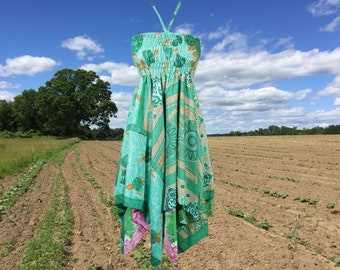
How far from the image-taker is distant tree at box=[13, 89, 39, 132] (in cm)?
6625

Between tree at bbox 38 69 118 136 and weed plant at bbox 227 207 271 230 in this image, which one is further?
tree at bbox 38 69 118 136

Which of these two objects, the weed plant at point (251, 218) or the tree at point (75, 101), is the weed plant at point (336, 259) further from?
the tree at point (75, 101)

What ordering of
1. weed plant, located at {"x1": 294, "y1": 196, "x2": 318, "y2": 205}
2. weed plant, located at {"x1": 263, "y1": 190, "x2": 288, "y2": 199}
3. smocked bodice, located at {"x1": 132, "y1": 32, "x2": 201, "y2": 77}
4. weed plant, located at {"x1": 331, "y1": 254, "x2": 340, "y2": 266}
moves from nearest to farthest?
smocked bodice, located at {"x1": 132, "y1": 32, "x2": 201, "y2": 77}
weed plant, located at {"x1": 331, "y1": 254, "x2": 340, "y2": 266}
weed plant, located at {"x1": 294, "y1": 196, "x2": 318, "y2": 205}
weed plant, located at {"x1": 263, "y1": 190, "x2": 288, "y2": 199}

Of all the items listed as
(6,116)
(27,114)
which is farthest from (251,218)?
(6,116)

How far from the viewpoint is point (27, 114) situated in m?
66.4

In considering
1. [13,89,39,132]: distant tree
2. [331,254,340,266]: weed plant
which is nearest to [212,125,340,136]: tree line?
[13,89,39,132]: distant tree

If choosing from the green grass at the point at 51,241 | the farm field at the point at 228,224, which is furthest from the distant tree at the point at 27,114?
the green grass at the point at 51,241

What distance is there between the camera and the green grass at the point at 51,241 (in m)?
5.04

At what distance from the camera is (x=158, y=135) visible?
2.66 meters

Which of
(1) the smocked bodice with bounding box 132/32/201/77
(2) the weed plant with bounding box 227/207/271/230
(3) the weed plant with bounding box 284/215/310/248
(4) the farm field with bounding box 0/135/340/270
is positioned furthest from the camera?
(2) the weed plant with bounding box 227/207/271/230

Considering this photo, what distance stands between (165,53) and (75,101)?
51350 mm

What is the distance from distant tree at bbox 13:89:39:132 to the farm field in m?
58.2

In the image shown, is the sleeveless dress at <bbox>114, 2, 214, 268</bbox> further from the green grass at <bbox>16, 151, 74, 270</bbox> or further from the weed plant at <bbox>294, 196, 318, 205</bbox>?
the weed plant at <bbox>294, 196, 318, 205</bbox>

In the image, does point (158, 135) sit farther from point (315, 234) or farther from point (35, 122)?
point (35, 122)
